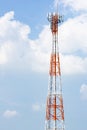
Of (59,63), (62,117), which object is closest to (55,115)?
(62,117)

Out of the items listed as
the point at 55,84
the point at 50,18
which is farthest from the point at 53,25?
the point at 55,84

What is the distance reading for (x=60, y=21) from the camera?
5389 inches

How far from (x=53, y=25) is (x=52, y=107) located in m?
16.3

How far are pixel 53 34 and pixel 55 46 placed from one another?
95.9 inches

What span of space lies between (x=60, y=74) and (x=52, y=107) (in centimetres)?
681

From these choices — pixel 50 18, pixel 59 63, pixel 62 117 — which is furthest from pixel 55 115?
pixel 50 18

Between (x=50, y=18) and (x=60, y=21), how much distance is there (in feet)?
6.80

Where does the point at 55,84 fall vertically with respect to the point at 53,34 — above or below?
below

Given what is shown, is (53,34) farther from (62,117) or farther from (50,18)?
(62,117)

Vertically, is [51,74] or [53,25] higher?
[53,25]

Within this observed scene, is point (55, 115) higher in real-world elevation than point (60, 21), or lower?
Result: lower

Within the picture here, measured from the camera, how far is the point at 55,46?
13825 cm

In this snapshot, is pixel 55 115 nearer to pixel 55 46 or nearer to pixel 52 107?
pixel 52 107

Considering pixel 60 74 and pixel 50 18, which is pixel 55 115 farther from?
pixel 50 18
